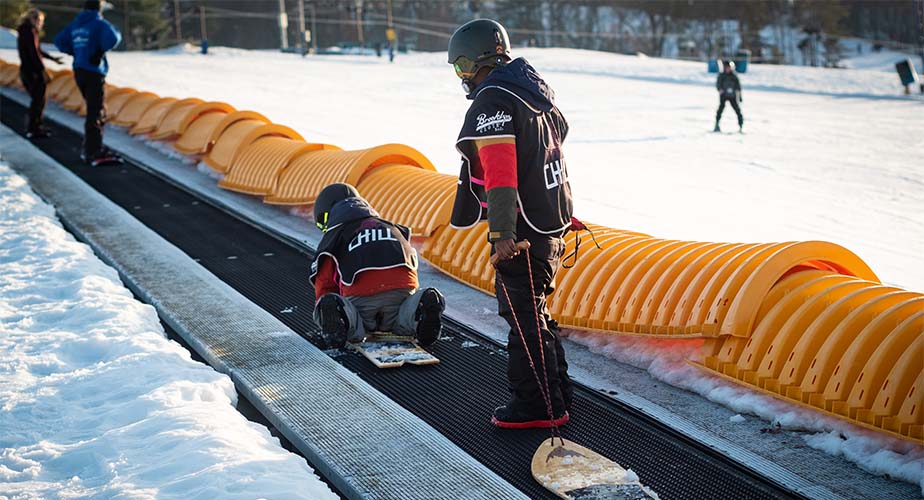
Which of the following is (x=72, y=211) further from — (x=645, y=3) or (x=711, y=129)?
(x=645, y=3)

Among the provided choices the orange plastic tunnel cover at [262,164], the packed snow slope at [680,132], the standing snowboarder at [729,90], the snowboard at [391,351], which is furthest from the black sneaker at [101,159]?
the standing snowboarder at [729,90]

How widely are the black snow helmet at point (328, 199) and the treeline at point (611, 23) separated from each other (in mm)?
70308

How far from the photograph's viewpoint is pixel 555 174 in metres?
4.78

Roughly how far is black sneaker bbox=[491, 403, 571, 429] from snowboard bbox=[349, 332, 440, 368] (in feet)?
3.59

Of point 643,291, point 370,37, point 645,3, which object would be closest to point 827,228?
point 643,291

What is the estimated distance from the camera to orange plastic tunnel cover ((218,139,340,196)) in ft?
37.9

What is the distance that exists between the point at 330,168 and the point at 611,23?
91.3 m

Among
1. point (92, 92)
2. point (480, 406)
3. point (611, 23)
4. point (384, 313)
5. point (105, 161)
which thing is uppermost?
point (611, 23)

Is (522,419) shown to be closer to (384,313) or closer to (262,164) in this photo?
(384,313)

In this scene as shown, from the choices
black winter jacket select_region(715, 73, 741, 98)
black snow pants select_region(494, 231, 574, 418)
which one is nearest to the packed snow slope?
black winter jacket select_region(715, 73, 741, 98)

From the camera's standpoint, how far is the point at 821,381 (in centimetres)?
481

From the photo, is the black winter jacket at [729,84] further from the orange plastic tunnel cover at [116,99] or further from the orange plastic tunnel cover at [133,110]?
the orange plastic tunnel cover at [116,99]

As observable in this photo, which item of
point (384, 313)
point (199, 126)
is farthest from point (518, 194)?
point (199, 126)

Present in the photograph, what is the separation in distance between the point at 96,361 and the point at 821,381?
4.11m
